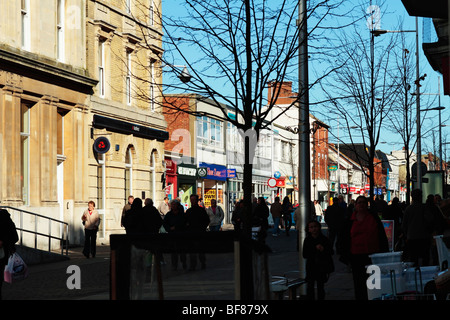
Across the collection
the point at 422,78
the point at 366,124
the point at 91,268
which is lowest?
the point at 91,268

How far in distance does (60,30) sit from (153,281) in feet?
83.9

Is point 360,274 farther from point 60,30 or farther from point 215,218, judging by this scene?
point 60,30

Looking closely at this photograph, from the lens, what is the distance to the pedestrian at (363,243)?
40.2 ft

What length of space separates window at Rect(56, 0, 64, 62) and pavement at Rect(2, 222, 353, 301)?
716cm

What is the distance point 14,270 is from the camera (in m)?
12.5

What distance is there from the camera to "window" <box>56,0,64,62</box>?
2944cm

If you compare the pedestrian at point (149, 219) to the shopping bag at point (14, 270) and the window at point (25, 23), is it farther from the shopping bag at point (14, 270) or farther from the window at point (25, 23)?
the window at point (25, 23)

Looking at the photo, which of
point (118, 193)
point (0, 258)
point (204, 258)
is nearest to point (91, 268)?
point (0, 258)

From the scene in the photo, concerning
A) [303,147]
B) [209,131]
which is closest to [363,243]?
[303,147]

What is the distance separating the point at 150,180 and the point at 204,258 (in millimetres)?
32482

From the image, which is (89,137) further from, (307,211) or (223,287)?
(223,287)

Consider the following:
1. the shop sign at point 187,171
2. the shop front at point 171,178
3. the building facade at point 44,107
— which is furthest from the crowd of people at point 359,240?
the shop sign at point 187,171
